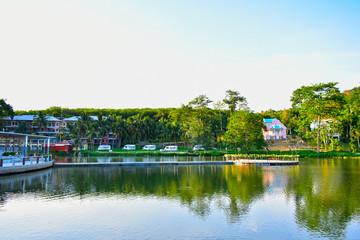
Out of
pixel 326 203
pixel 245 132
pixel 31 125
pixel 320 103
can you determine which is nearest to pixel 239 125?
pixel 245 132

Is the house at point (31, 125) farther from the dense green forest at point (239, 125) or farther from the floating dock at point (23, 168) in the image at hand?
the floating dock at point (23, 168)

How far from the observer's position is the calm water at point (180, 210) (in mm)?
14352

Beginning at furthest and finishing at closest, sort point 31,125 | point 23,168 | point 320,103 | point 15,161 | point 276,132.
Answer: point 31,125, point 276,132, point 320,103, point 15,161, point 23,168

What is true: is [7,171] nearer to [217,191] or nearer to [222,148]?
[217,191]

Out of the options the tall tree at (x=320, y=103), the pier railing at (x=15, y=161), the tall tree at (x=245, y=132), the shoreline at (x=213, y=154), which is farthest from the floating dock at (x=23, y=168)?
the tall tree at (x=320, y=103)

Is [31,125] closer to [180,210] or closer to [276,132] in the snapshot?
[276,132]

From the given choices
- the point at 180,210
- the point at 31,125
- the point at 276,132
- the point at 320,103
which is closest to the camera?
the point at 180,210

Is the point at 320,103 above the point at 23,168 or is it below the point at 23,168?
above

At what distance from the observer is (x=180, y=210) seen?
1839 centimetres

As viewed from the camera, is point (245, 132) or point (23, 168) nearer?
point (23, 168)

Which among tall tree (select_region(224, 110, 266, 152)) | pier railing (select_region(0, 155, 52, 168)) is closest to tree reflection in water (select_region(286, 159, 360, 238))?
tall tree (select_region(224, 110, 266, 152))

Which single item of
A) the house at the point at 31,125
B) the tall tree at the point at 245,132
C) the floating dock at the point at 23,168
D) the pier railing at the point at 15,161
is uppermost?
the house at the point at 31,125

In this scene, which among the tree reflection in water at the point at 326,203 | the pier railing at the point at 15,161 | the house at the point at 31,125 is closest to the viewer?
the tree reflection in water at the point at 326,203

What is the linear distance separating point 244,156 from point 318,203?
3735 centimetres
